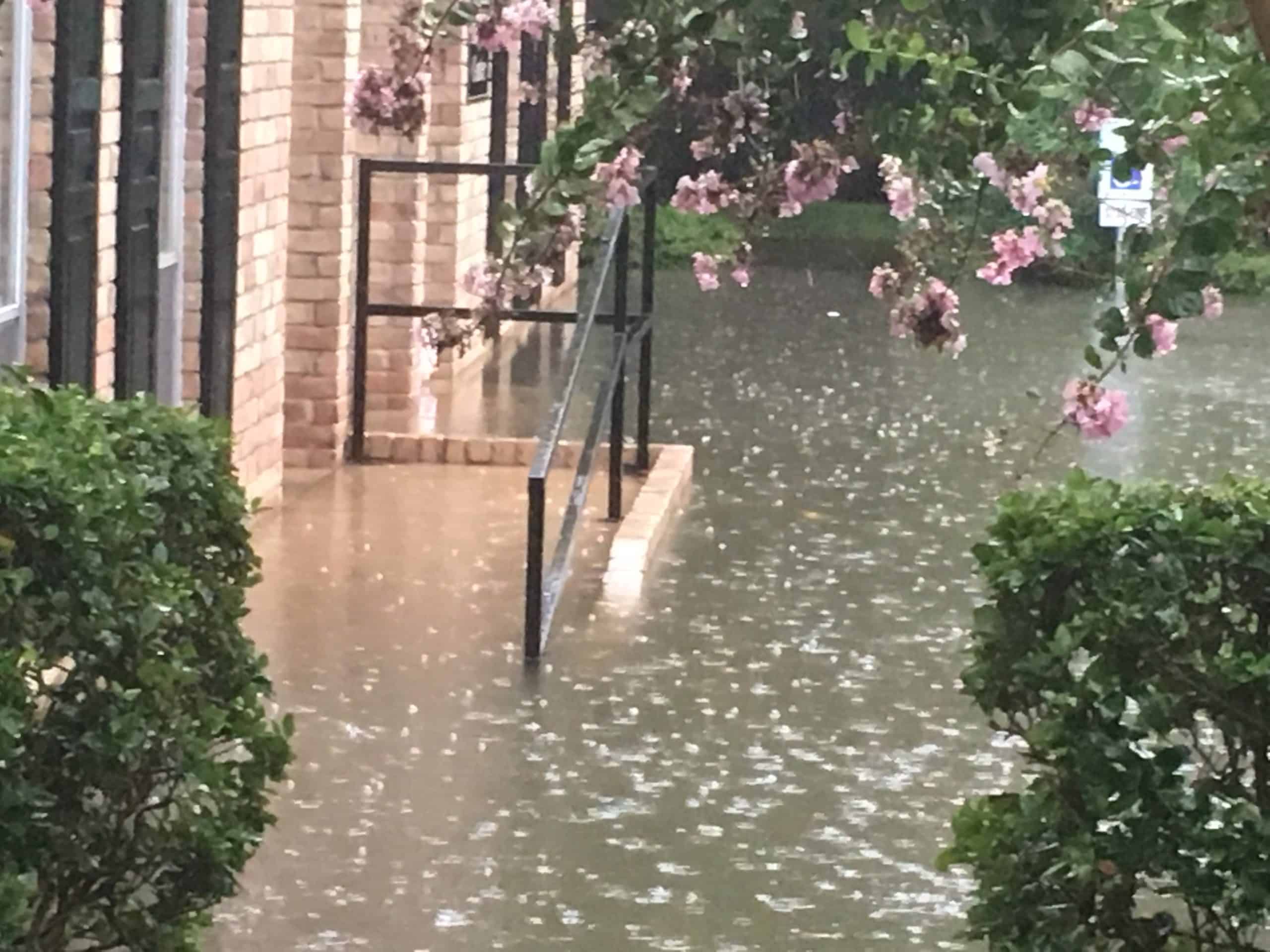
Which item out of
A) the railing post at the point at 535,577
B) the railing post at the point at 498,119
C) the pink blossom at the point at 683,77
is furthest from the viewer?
the railing post at the point at 498,119

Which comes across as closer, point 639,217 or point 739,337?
point 639,217

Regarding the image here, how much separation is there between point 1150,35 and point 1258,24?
2.68ft

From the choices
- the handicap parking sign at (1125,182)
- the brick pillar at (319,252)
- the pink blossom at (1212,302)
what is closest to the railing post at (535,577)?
the brick pillar at (319,252)

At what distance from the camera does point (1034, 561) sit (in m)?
3.96

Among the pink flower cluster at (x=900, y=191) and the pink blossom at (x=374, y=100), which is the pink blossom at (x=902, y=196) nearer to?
the pink flower cluster at (x=900, y=191)

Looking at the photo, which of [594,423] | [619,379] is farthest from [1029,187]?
[619,379]

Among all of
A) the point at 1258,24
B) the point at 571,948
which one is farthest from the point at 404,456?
the point at 1258,24

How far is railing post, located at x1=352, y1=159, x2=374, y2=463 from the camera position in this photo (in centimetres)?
1138

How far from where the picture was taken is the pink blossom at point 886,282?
397cm

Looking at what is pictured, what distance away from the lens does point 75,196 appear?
7.54 metres

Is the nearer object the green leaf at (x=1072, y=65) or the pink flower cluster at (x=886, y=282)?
the green leaf at (x=1072, y=65)

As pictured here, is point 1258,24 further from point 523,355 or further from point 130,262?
point 523,355

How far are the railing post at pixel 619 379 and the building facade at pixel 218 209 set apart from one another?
0.85 meters

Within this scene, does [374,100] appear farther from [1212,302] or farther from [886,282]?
[1212,302]
